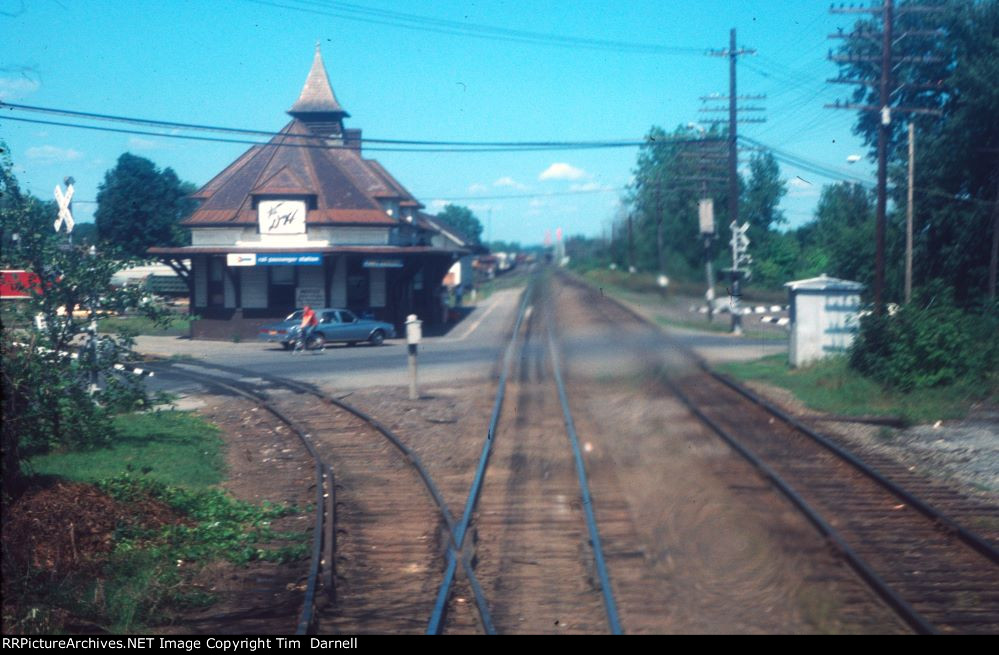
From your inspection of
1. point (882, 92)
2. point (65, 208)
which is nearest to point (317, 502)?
point (65, 208)

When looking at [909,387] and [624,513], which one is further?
[909,387]

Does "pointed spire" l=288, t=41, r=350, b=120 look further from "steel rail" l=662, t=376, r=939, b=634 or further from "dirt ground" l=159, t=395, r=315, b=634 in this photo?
"steel rail" l=662, t=376, r=939, b=634

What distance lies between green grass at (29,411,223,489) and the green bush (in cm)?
1264

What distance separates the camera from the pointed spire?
4256 cm

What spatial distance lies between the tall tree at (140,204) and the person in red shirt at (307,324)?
13.6m

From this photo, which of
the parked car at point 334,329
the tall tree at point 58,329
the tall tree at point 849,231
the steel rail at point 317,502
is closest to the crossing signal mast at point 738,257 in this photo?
the steel rail at point 317,502

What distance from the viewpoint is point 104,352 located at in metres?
12.2

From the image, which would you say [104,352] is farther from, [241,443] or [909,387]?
[909,387]

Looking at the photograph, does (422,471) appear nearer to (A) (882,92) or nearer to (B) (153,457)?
(B) (153,457)

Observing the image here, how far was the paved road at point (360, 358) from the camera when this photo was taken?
2155 cm

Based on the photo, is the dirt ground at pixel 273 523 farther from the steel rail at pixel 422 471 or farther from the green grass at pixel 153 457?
the steel rail at pixel 422 471

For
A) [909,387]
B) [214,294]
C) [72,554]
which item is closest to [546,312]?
[909,387]

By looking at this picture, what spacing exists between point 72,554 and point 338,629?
2.65 metres

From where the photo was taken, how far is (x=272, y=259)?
32781 mm
